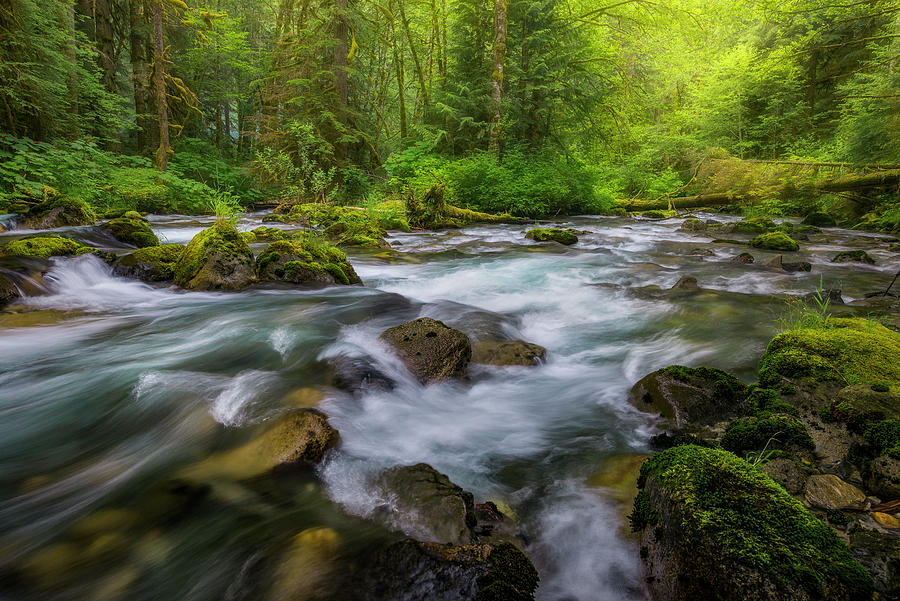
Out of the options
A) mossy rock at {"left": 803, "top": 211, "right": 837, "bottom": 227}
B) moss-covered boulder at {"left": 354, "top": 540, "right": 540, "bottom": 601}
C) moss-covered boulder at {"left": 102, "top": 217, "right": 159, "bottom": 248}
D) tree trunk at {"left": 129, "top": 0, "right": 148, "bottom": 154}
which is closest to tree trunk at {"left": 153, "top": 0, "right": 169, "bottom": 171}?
tree trunk at {"left": 129, "top": 0, "right": 148, "bottom": 154}

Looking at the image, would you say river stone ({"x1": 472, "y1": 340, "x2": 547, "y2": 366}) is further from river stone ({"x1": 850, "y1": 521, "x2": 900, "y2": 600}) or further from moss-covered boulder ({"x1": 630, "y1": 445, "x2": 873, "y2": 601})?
river stone ({"x1": 850, "y1": 521, "x2": 900, "y2": 600})

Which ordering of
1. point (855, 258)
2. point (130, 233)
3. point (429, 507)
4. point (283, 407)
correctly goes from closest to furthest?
point (429, 507), point (283, 407), point (130, 233), point (855, 258)

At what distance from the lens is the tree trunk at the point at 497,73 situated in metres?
13.3

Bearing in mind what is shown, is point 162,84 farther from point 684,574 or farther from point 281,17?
point 684,574

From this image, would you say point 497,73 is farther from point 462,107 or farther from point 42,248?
point 42,248

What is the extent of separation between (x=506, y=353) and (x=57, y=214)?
9727 mm

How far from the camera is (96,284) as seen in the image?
19.4 ft

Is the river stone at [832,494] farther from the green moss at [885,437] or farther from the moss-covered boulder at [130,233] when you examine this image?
the moss-covered boulder at [130,233]

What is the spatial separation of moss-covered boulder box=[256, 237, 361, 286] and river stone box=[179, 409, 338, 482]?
3892 mm

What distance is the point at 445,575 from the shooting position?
1.64 meters

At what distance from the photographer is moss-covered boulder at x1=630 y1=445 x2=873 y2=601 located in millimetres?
1426

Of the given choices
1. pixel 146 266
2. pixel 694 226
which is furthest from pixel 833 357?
pixel 694 226

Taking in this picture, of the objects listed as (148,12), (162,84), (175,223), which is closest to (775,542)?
(175,223)

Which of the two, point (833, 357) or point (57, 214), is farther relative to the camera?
point (57, 214)
